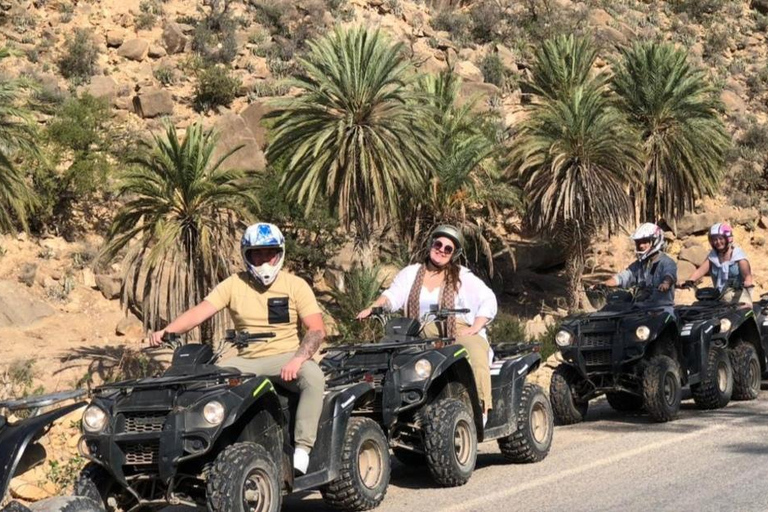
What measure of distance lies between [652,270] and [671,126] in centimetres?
2185

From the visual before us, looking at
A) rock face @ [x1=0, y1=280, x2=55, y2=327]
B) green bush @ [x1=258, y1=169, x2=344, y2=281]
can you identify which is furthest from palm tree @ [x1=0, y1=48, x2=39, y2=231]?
green bush @ [x1=258, y1=169, x2=344, y2=281]

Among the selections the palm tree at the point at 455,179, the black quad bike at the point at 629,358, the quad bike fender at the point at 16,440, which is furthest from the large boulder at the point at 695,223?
the quad bike fender at the point at 16,440

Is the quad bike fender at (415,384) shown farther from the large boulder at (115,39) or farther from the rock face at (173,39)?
the large boulder at (115,39)

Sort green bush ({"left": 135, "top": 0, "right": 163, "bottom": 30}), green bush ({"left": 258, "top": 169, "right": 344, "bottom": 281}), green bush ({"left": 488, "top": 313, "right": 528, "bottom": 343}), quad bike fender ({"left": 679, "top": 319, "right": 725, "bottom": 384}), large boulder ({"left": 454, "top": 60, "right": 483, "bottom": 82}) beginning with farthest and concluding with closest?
green bush ({"left": 135, "top": 0, "right": 163, "bottom": 30}), large boulder ({"left": 454, "top": 60, "right": 483, "bottom": 82}), green bush ({"left": 258, "top": 169, "right": 344, "bottom": 281}), green bush ({"left": 488, "top": 313, "right": 528, "bottom": 343}), quad bike fender ({"left": 679, "top": 319, "right": 725, "bottom": 384})

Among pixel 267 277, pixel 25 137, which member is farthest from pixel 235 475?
pixel 25 137

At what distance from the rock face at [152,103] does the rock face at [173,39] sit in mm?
5297

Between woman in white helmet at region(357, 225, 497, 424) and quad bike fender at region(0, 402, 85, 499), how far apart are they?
3.71 meters

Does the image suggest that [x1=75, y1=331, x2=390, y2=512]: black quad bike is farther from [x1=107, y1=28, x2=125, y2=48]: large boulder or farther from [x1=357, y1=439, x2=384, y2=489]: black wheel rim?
[x1=107, y1=28, x2=125, y2=48]: large boulder

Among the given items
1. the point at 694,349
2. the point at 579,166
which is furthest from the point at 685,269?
the point at 694,349

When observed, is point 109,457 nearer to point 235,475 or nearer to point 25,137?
point 235,475

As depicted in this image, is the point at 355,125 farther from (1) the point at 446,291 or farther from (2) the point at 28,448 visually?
(2) the point at 28,448

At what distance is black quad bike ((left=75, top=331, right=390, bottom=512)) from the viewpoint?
6488 mm

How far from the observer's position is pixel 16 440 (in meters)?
5.57

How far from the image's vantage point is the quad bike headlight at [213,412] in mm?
6508
